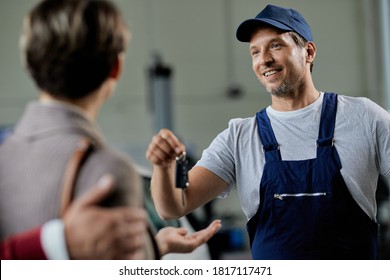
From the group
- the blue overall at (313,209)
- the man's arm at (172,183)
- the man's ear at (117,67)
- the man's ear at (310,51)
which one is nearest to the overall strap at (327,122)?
the blue overall at (313,209)

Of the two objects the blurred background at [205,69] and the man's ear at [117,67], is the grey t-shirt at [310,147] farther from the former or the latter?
the man's ear at [117,67]

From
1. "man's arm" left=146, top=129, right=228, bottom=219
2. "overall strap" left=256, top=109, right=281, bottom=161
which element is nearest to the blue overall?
"overall strap" left=256, top=109, right=281, bottom=161

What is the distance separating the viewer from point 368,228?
1329 mm

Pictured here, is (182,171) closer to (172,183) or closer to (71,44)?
(172,183)

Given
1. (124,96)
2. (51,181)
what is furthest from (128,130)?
(51,181)

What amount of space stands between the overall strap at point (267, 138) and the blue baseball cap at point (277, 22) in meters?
→ 0.18

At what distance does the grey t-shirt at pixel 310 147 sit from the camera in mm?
1316

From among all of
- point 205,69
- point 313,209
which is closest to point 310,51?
point 313,209

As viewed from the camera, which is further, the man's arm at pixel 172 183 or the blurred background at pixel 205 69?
the blurred background at pixel 205 69

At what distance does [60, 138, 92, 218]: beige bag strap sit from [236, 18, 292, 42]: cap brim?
0.57 meters

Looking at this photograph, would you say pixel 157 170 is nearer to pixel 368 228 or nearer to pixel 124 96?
pixel 368 228

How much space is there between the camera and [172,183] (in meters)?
1.29

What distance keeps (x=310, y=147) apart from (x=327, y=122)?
0.06 metres
